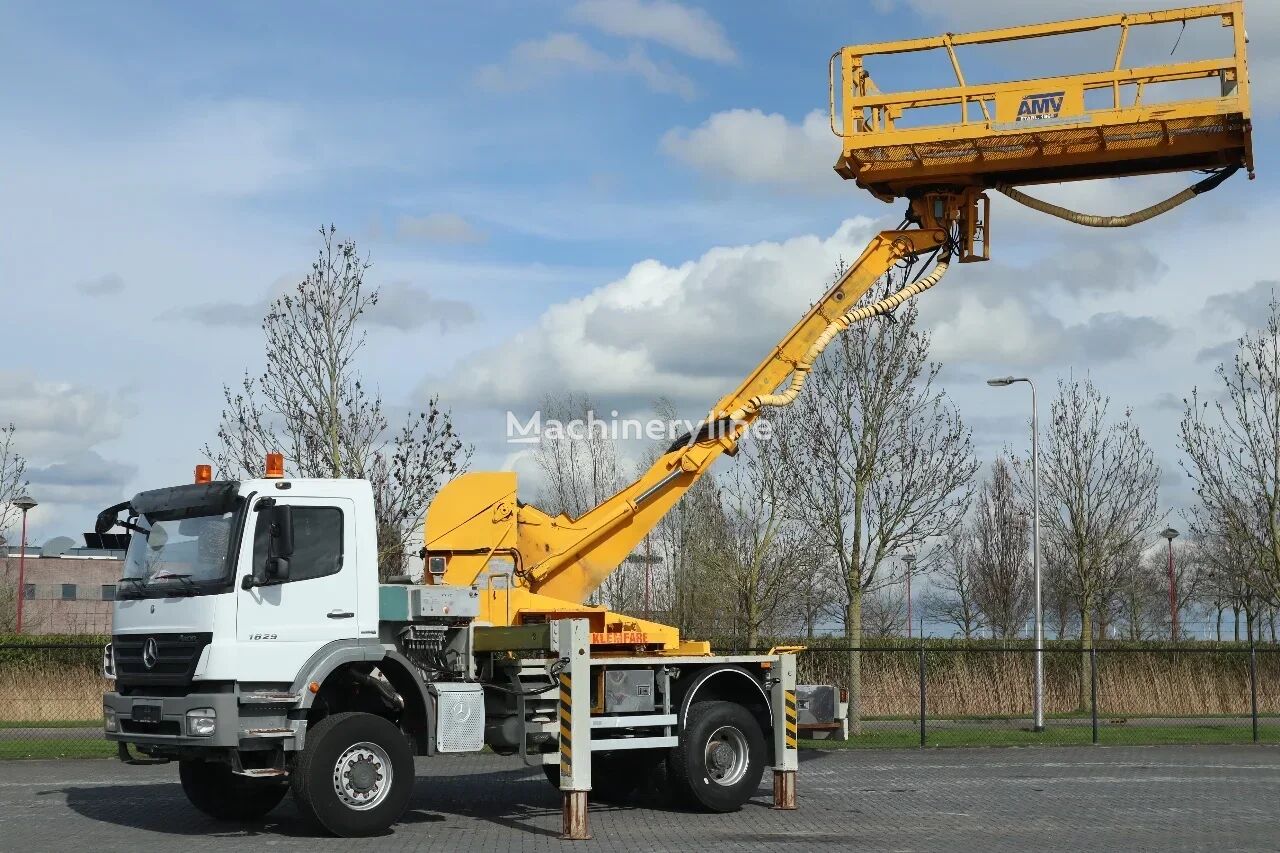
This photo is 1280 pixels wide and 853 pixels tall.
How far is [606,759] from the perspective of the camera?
15.5 meters

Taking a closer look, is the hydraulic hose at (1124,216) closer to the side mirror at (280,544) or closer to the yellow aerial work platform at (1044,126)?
the yellow aerial work platform at (1044,126)

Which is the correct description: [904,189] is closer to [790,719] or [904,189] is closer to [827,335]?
[827,335]

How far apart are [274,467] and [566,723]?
3580 millimetres

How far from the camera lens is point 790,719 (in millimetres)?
15430

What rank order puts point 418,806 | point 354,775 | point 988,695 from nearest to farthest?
point 354,775 < point 418,806 < point 988,695

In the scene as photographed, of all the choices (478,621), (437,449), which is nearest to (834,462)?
(437,449)

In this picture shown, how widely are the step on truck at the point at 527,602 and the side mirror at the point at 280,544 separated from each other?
19mm

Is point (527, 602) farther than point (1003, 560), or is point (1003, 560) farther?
point (1003, 560)

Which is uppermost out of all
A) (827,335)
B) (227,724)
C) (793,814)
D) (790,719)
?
(827,335)

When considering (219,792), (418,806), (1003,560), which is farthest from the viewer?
(1003,560)

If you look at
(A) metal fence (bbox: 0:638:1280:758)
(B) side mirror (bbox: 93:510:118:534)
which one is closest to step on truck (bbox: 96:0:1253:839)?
(B) side mirror (bbox: 93:510:118:534)

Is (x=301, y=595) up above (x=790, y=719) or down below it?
above

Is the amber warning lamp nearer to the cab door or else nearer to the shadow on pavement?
the cab door

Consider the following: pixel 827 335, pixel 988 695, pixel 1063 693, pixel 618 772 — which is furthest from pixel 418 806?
pixel 1063 693
